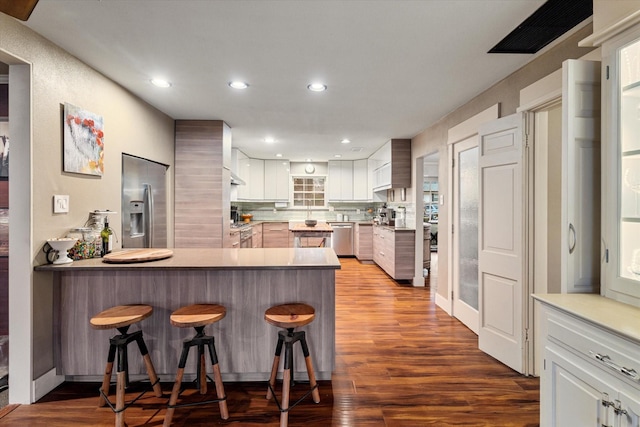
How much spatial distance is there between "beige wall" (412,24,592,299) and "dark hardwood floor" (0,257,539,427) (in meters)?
1.28

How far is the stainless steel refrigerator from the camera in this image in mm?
3055

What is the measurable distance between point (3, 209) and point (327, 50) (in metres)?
2.76

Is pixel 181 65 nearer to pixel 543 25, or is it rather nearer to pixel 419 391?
pixel 543 25

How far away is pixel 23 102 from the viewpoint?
1.96 metres

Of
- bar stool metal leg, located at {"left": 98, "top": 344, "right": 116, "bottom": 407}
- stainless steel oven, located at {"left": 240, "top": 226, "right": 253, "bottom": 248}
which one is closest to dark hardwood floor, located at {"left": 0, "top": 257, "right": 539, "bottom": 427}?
bar stool metal leg, located at {"left": 98, "top": 344, "right": 116, "bottom": 407}

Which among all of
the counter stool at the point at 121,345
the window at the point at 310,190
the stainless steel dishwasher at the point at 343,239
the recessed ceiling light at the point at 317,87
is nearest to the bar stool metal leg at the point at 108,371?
the counter stool at the point at 121,345

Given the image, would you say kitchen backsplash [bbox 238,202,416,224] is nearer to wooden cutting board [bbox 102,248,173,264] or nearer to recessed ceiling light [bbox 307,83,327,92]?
recessed ceiling light [bbox 307,83,327,92]

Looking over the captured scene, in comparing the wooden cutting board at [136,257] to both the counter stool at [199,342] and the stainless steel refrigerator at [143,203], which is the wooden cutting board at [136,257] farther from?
the stainless steel refrigerator at [143,203]

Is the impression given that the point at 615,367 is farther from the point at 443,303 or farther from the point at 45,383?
the point at 45,383

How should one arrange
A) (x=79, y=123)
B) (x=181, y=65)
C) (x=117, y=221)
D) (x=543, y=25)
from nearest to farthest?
(x=543, y=25), (x=79, y=123), (x=181, y=65), (x=117, y=221)

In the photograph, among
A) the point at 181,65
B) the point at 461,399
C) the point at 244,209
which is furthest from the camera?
the point at 244,209

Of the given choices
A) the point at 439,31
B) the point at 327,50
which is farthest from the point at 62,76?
the point at 439,31

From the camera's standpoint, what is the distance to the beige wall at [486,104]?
6.84 ft

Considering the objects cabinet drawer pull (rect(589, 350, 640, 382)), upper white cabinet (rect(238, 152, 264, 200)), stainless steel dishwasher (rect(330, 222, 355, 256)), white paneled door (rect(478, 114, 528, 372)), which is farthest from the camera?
stainless steel dishwasher (rect(330, 222, 355, 256))
